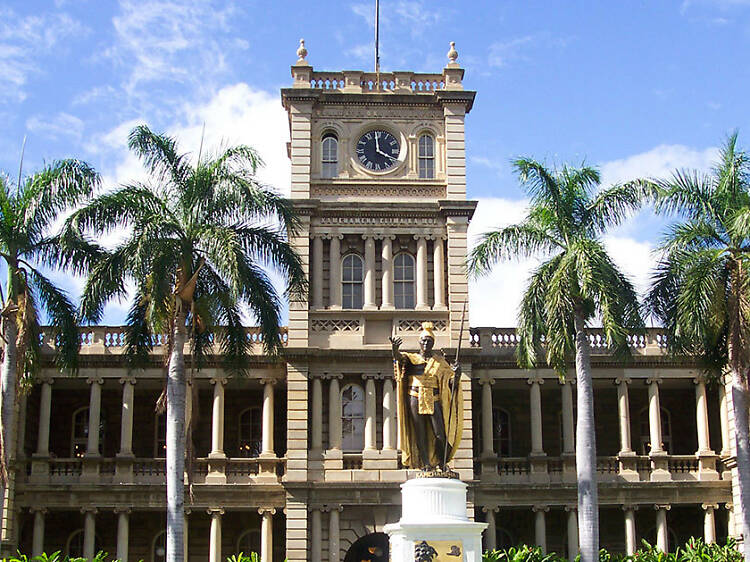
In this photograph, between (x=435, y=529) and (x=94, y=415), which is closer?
(x=435, y=529)

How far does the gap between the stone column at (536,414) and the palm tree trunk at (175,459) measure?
1348cm

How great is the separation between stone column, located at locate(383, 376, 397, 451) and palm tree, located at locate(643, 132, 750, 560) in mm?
9725

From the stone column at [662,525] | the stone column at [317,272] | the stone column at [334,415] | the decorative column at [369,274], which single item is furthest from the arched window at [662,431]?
the stone column at [317,272]

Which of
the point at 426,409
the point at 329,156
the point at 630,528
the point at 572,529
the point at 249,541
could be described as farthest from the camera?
the point at 249,541

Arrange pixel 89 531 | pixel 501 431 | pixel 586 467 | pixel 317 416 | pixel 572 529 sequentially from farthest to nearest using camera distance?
pixel 501 431 < pixel 572 529 < pixel 89 531 < pixel 317 416 < pixel 586 467

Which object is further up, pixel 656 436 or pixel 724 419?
pixel 724 419

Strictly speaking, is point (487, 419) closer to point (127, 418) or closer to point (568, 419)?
point (568, 419)

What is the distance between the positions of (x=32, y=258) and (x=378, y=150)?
1287 cm

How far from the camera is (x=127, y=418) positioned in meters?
34.8

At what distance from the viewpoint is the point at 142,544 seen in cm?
3634

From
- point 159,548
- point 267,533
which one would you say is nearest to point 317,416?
point 267,533

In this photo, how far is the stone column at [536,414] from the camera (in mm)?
35188

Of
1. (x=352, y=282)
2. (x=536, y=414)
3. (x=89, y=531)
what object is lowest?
(x=89, y=531)

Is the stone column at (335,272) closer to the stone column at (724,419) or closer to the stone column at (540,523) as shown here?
the stone column at (540,523)
